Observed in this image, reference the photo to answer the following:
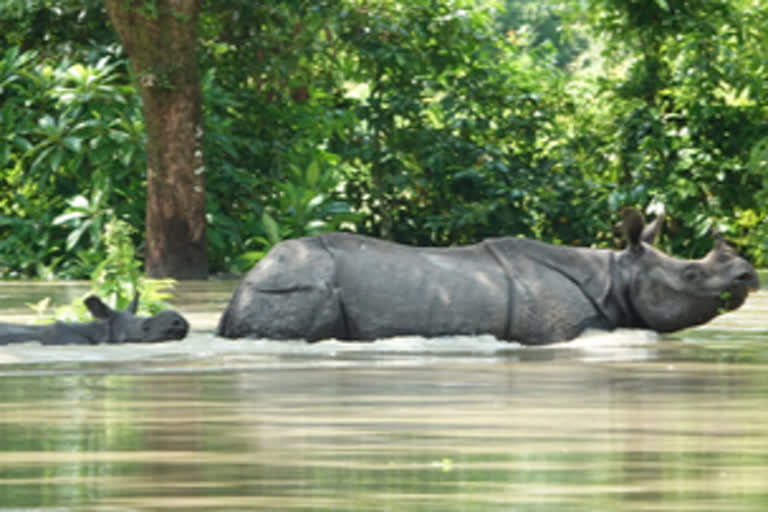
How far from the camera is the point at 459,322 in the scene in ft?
37.3

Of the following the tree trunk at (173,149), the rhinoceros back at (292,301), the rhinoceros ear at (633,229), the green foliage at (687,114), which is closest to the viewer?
the rhinoceros back at (292,301)

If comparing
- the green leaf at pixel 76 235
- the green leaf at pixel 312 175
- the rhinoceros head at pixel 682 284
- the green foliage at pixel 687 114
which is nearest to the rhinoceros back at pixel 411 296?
the rhinoceros head at pixel 682 284

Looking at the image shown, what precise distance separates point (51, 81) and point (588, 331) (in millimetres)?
11816

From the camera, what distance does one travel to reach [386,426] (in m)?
6.96

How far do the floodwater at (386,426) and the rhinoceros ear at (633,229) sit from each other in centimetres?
90

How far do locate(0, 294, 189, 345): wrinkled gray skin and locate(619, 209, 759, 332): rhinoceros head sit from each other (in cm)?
296

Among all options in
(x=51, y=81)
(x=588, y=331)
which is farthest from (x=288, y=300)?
(x=51, y=81)

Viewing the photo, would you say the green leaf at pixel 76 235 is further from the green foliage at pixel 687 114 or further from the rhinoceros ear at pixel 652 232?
the rhinoceros ear at pixel 652 232

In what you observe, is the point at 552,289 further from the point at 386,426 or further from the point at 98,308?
the point at 386,426

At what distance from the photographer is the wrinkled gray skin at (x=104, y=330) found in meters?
11.5

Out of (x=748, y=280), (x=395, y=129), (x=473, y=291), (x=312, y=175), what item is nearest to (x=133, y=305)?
(x=473, y=291)

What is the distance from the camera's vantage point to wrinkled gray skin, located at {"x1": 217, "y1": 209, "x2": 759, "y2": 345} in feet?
37.1

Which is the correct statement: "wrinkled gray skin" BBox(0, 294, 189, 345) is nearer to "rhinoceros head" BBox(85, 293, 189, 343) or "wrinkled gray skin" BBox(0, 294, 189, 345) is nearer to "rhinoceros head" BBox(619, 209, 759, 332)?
"rhinoceros head" BBox(85, 293, 189, 343)

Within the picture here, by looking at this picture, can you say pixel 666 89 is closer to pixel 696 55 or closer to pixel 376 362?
pixel 696 55
